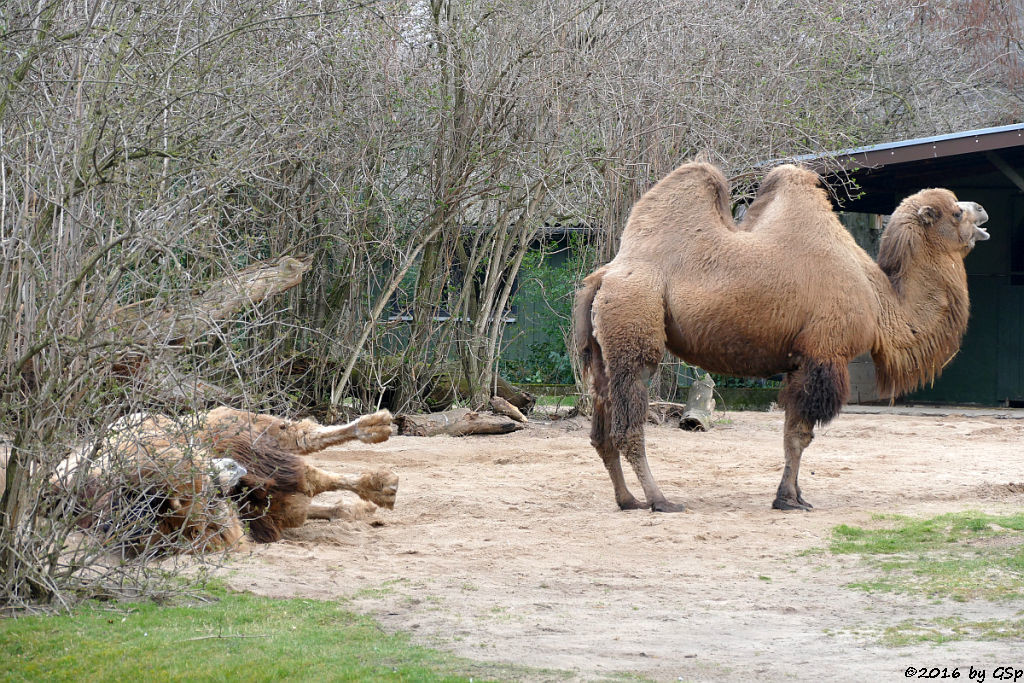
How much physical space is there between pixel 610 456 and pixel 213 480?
3.16 metres

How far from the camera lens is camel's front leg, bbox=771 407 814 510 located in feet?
26.0

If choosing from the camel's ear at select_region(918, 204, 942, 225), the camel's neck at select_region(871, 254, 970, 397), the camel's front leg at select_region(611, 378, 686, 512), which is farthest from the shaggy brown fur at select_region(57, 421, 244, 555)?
the camel's ear at select_region(918, 204, 942, 225)

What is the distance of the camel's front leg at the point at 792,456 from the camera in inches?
311

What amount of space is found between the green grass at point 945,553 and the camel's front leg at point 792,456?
0.67 meters

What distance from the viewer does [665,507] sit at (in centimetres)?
791

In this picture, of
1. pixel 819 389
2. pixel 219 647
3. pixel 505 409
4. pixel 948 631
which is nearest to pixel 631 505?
pixel 819 389

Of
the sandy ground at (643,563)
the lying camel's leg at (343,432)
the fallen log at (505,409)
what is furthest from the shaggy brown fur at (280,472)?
the fallen log at (505,409)

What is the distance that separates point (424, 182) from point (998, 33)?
1722cm

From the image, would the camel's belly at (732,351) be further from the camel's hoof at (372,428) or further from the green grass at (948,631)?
the green grass at (948,631)

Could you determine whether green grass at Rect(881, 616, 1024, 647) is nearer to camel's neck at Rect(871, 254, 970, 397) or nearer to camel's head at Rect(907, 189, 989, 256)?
camel's neck at Rect(871, 254, 970, 397)

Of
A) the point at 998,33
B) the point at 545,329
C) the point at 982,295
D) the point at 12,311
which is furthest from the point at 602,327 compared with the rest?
the point at 998,33

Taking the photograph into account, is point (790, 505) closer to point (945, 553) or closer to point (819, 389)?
point (819, 389)

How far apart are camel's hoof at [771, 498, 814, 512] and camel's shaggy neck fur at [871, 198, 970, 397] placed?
105 centimetres

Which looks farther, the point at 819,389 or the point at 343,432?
the point at 819,389
